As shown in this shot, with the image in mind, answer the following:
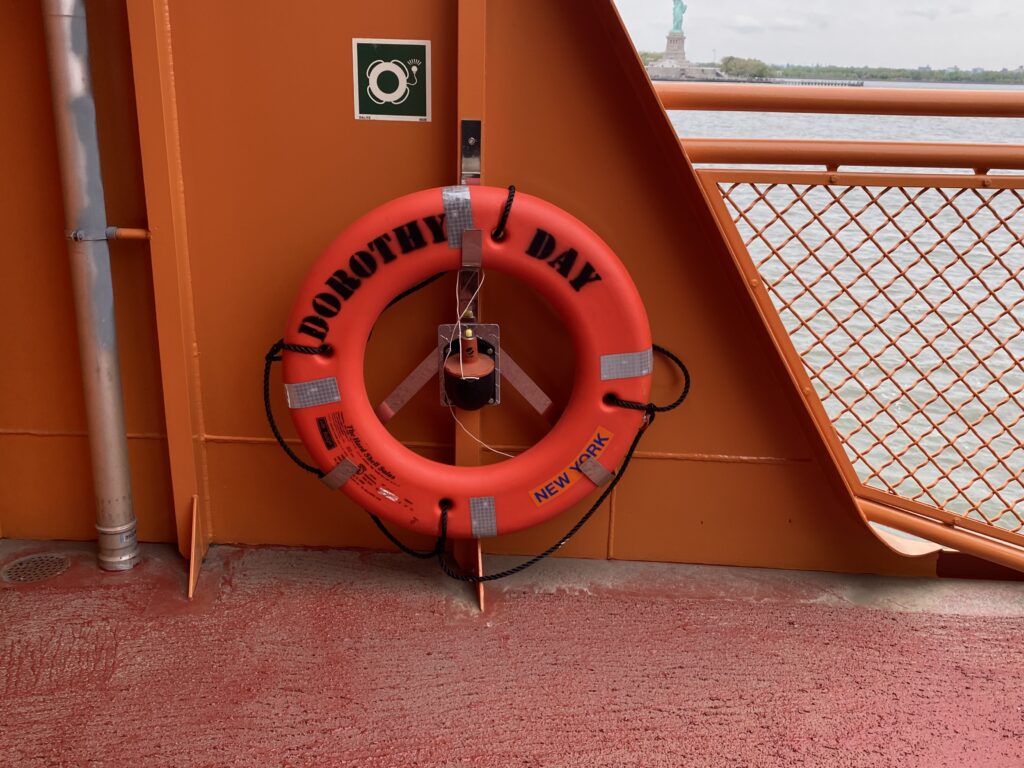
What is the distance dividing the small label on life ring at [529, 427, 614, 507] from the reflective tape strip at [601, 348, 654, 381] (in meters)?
0.12

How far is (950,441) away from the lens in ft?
6.72

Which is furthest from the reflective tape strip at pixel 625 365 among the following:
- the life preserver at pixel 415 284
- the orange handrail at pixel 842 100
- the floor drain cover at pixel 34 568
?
the floor drain cover at pixel 34 568

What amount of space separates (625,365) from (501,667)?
644mm

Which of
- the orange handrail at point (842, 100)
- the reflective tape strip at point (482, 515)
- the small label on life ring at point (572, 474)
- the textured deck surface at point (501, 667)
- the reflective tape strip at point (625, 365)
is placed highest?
the orange handrail at point (842, 100)

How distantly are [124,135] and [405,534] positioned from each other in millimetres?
1061

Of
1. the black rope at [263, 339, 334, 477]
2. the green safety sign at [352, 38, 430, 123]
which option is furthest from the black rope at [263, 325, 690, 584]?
the green safety sign at [352, 38, 430, 123]

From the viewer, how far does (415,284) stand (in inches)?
74.5

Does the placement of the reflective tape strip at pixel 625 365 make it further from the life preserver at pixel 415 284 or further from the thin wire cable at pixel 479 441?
the thin wire cable at pixel 479 441

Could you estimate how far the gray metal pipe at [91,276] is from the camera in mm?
1786

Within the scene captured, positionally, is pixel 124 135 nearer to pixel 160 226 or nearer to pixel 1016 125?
pixel 160 226

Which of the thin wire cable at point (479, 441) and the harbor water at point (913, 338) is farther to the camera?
the harbor water at point (913, 338)

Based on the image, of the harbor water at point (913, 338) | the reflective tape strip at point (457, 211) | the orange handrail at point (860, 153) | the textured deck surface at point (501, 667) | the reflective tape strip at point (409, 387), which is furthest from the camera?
the harbor water at point (913, 338)

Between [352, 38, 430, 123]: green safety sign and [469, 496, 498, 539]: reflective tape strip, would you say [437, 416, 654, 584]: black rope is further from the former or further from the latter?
[352, 38, 430, 123]: green safety sign

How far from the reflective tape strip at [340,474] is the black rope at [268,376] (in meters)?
0.02
